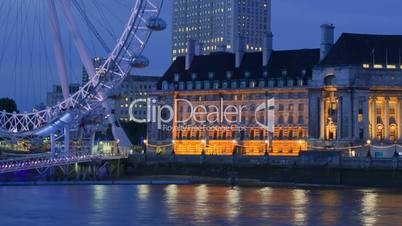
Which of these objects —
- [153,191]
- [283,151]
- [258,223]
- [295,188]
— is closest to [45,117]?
[153,191]

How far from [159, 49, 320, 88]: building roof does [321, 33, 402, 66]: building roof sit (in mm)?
5329

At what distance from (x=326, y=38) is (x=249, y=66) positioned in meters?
12.8

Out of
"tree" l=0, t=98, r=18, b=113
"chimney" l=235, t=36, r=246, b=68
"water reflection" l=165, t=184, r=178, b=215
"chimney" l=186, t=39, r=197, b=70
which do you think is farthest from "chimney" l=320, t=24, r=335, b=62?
"tree" l=0, t=98, r=18, b=113

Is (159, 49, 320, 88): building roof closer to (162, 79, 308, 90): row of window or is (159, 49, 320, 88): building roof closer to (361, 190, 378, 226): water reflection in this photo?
(162, 79, 308, 90): row of window

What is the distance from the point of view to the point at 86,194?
3066 inches

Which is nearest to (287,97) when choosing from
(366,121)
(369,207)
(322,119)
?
(322,119)

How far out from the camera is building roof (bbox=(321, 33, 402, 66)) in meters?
116

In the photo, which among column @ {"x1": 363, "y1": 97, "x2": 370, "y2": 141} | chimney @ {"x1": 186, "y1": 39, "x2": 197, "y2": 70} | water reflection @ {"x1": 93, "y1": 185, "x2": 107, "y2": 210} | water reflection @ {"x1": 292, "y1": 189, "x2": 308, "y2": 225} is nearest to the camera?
water reflection @ {"x1": 292, "y1": 189, "x2": 308, "y2": 225}

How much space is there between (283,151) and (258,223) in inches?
2603

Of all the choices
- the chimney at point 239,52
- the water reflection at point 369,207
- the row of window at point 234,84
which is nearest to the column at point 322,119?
the row of window at point 234,84

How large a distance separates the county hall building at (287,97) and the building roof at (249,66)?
0.41ft

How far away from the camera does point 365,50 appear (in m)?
117

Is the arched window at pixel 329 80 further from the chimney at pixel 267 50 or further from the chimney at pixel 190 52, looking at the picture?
the chimney at pixel 190 52

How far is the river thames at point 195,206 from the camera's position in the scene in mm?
57000
